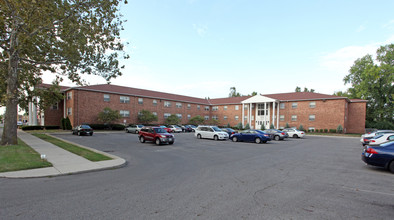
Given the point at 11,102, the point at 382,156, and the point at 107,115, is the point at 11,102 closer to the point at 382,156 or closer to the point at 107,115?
the point at 382,156

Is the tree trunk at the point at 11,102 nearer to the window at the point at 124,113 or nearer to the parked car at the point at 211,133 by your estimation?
the parked car at the point at 211,133

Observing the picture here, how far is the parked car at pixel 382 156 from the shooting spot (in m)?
7.91

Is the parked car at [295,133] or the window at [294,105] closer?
the parked car at [295,133]

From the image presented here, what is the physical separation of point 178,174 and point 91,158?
16.6 feet

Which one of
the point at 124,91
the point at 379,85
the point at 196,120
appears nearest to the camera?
the point at 124,91

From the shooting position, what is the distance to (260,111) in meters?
48.6

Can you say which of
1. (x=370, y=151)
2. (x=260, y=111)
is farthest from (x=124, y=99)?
(x=370, y=151)

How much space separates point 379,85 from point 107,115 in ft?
185

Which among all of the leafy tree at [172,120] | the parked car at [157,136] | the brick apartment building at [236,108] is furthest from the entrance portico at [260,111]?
the parked car at [157,136]

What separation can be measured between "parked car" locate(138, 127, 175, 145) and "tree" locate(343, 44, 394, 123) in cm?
4654

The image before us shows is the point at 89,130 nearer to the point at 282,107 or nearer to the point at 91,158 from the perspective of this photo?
the point at 91,158

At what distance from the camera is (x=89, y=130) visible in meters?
25.4

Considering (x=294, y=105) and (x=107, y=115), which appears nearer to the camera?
(x=107, y=115)

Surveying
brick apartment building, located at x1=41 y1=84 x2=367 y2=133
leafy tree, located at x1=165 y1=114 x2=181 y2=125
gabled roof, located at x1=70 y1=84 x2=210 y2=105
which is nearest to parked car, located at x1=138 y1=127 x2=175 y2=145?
brick apartment building, located at x1=41 y1=84 x2=367 y2=133
